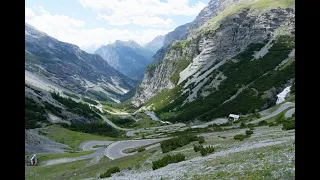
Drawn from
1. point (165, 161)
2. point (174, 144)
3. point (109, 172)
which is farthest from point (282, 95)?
point (109, 172)

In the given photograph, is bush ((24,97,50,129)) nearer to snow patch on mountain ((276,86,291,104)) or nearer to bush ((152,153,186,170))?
snow patch on mountain ((276,86,291,104))

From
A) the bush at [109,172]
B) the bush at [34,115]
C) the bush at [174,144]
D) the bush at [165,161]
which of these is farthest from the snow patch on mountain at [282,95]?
the bush at [109,172]

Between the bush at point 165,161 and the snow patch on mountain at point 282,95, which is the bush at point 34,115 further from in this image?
the bush at point 165,161

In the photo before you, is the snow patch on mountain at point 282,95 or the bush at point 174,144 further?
the snow patch on mountain at point 282,95

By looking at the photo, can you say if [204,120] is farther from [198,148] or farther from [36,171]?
[198,148]

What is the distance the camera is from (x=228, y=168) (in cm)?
2269

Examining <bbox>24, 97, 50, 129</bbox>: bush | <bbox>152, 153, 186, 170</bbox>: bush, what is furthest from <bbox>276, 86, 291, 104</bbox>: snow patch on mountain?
<bbox>152, 153, 186, 170</bbox>: bush

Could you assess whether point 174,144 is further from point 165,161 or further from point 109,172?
point 109,172

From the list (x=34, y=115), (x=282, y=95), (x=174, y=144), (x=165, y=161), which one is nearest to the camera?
(x=165, y=161)

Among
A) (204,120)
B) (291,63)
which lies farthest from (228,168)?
(291,63)

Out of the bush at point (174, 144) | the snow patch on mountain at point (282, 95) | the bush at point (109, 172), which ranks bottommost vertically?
the bush at point (109, 172)

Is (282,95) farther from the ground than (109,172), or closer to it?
farther from the ground
